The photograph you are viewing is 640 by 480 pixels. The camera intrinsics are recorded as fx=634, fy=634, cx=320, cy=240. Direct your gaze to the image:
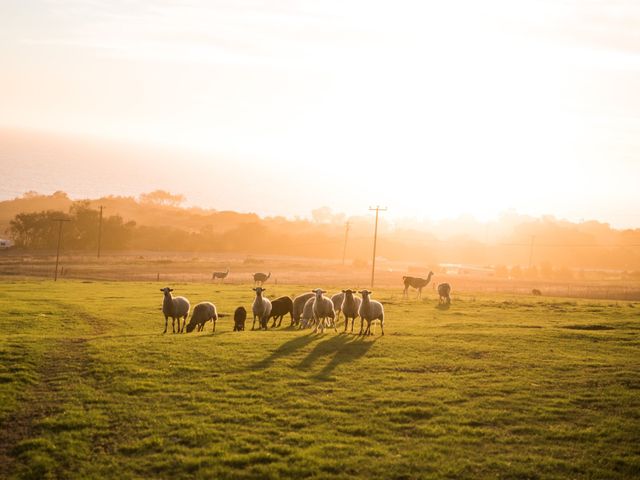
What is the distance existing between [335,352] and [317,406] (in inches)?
270

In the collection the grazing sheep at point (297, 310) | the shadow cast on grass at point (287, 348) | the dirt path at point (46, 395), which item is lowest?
the dirt path at point (46, 395)

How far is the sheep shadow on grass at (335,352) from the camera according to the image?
23219mm

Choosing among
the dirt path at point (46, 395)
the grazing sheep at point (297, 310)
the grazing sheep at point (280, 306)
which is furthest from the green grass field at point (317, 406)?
the grazing sheep at point (280, 306)

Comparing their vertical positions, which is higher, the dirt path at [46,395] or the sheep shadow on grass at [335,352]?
the sheep shadow on grass at [335,352]

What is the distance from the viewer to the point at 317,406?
1912 cm

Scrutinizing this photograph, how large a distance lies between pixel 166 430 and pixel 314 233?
560ft

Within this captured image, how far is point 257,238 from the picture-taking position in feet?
545

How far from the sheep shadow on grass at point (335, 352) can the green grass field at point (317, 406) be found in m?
0.09

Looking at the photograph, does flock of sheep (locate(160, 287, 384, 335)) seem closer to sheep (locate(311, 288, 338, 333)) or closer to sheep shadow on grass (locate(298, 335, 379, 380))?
sheep (locate(311, 288, 338, 333))

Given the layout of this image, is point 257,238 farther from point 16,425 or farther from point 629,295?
point 16,425

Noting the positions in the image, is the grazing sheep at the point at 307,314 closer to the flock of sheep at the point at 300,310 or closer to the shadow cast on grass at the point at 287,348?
the flock of sheep at the point at 300,310

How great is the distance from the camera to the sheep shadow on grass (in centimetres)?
2322

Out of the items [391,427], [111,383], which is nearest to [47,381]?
[111,383]

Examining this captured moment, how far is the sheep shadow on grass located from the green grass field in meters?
0.09
